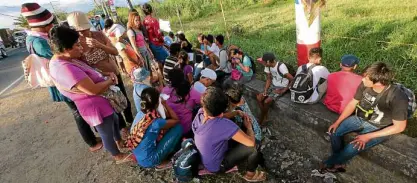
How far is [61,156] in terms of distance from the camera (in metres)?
3.85

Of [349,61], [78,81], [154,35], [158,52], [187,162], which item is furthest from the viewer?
[158,52]

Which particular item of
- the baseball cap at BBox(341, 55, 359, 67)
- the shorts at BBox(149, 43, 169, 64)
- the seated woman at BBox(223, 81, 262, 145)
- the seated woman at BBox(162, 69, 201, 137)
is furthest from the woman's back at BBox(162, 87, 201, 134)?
the shorts at BBox(149, 43, 169, 64)

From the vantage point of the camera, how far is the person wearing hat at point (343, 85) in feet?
8.81

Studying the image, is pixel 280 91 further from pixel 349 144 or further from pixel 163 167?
pixel 163 167

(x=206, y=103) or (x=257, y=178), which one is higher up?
(x=206, y=103)

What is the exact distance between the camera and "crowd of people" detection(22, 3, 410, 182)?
7.64 feet

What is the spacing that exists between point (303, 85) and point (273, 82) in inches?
29.4

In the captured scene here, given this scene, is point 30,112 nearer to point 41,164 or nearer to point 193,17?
point 41,164

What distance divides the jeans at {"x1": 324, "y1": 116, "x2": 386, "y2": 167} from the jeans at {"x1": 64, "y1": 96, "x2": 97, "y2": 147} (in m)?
2.88

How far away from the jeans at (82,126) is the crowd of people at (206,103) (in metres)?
0.01

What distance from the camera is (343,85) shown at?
274cm

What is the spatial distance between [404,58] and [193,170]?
329 centimetres

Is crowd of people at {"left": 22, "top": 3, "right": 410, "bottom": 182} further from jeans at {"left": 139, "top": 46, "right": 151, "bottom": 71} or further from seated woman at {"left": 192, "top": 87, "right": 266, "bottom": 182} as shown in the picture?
jeans at {"left": 139, "top": 46, "right": 151, "bottom": 71}

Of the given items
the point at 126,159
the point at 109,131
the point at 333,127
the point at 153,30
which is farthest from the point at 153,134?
the point at 153,30
